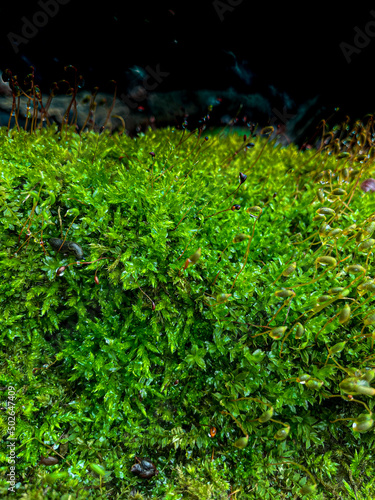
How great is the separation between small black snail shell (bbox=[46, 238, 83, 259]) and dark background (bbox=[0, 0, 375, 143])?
1868mm

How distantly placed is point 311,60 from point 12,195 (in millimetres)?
3576

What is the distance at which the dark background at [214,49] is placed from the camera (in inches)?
94.3

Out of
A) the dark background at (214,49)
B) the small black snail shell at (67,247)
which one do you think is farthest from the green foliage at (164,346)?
the dark background at (214,49)

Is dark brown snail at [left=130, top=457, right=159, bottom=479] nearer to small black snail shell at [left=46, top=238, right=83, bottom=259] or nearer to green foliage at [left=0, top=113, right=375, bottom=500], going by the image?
green foliage at [left=0, top=113, right=375, bottom=500]

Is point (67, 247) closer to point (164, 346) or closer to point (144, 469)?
point (164, 346)

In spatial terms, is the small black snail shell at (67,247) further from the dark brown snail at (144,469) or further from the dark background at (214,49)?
the dark background at (214,49)

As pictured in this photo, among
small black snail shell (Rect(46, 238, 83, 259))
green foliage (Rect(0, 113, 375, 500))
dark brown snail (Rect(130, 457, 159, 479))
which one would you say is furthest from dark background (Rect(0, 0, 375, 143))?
dark brown snail (Rect(130, 457, 159, 479))

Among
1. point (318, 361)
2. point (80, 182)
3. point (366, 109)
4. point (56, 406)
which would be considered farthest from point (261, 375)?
point (366, 109)

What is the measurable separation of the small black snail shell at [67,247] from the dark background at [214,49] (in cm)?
187

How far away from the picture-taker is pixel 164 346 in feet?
4.92

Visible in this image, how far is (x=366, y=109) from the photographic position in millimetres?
3688

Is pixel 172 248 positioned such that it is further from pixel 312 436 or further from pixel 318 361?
pixel 312 436

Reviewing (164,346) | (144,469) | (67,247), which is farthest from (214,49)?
(144,469)

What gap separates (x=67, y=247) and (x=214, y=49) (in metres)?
2.71
